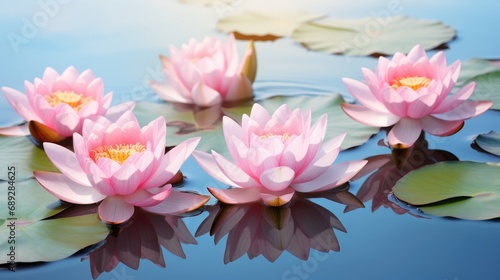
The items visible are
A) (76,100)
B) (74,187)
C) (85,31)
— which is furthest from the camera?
(85,31)

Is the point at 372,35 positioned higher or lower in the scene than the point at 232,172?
lower

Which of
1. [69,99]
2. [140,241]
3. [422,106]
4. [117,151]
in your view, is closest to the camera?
[140,241]

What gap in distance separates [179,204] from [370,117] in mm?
693

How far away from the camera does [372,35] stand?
3.02m

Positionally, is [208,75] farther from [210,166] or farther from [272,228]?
[272,228]

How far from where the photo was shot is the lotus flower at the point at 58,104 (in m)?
2.03

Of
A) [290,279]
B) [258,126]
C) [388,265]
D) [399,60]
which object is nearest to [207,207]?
[258,126]

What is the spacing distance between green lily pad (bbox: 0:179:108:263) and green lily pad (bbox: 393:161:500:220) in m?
0.72

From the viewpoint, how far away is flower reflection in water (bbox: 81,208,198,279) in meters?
1.52

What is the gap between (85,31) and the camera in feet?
10.7

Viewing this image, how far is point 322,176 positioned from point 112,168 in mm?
502

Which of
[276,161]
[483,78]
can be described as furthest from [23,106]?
[483,78]

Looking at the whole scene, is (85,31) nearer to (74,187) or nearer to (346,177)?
(74,187)

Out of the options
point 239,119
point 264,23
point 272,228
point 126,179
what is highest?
point 126,179
